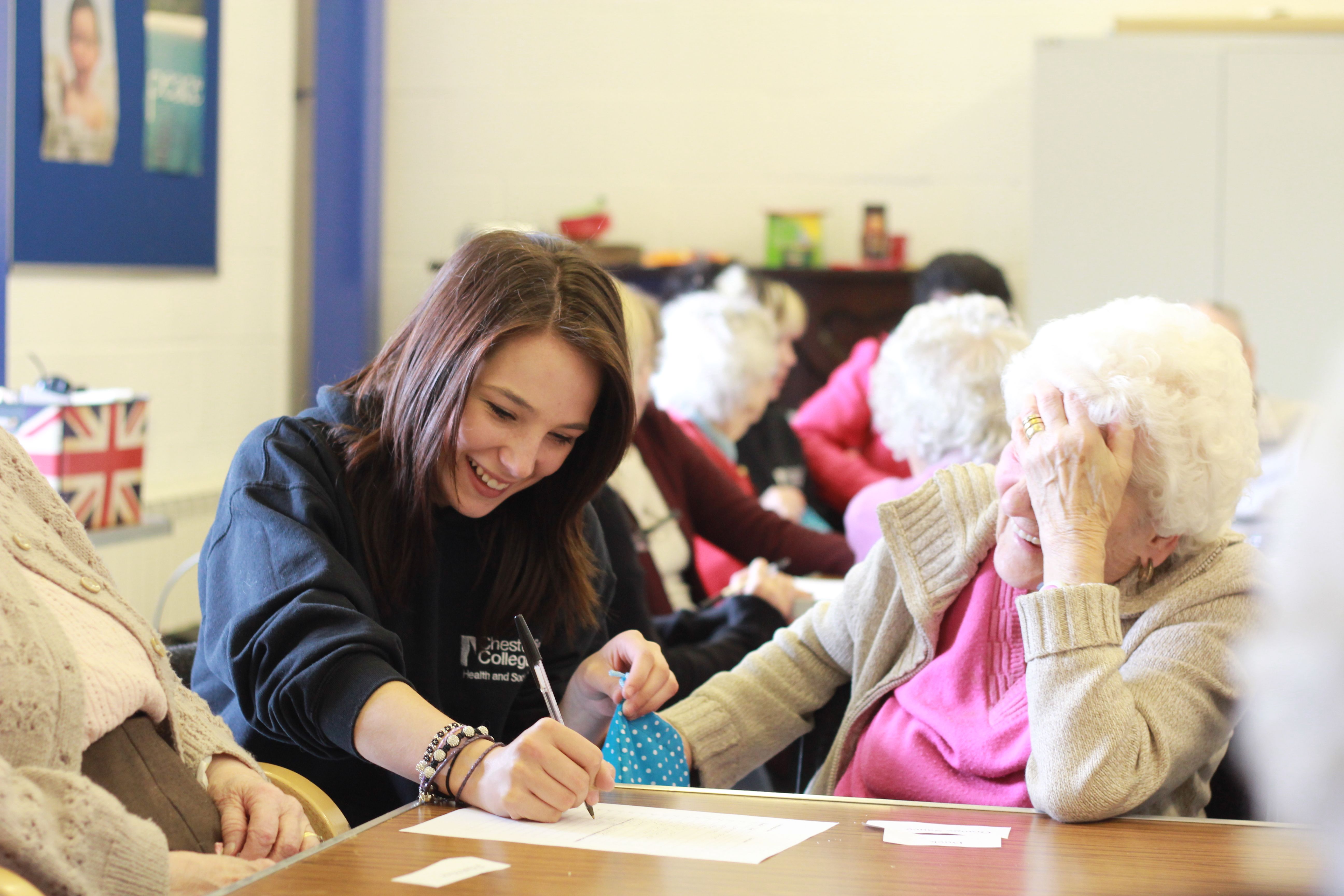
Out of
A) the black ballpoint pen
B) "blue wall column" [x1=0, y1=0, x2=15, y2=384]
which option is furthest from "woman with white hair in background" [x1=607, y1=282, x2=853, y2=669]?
"blue wall column" [x1=0, y1=0, x2=15, y2=384]

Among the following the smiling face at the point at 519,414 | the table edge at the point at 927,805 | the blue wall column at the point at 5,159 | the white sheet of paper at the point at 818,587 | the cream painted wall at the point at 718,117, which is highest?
the cream painted wall at the point at 718,117

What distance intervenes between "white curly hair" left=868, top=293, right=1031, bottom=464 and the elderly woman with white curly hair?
840mm

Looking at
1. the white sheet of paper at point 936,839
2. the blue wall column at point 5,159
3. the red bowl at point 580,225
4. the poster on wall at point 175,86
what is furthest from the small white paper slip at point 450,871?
the red bowl at point 580,225

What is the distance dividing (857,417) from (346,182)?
241cm

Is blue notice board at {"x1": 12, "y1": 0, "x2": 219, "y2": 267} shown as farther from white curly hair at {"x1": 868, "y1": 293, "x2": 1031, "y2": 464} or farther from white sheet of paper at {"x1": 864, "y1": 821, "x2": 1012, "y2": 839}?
white sheet of paper at {"x1": 864, "y1": 821, "x2": 1012, "y2": 839}

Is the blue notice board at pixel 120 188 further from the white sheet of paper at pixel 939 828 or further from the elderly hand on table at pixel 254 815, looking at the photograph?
the white sheet of paper at pixel 939 828

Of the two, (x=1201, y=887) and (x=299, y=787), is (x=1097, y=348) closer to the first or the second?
(x=1201, y=887)

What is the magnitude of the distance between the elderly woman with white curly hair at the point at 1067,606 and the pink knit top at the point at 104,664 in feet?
2.03

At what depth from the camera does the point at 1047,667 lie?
1349mm

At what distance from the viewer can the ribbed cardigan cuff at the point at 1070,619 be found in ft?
4.42

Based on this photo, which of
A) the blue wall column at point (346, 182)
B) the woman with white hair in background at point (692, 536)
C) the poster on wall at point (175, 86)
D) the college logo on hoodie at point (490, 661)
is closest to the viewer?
the college logo on hoodie at point (490, 661)

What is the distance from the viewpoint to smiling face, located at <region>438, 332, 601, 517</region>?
4.88ft

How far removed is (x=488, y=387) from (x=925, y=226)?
4.28m

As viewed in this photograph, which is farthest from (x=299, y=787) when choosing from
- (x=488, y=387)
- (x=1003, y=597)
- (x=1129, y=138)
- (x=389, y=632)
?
(x=1129, y=138)
